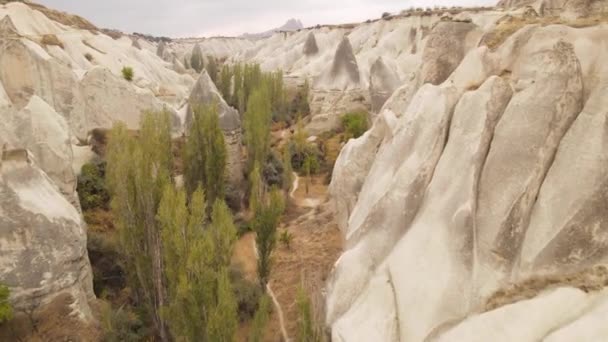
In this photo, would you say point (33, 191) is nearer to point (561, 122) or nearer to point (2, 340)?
point (2, 340)

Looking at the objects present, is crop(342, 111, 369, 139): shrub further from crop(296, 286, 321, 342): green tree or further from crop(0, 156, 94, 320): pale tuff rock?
crop(296, 286, 321, 342): green tree

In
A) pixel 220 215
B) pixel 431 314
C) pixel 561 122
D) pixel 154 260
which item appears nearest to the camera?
pixel 561 122

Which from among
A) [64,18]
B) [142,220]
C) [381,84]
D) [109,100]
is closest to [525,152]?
[142,220]

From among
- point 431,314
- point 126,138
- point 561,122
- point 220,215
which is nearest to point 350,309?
point 431,314

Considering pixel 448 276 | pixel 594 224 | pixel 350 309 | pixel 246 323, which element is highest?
pixel 594 224

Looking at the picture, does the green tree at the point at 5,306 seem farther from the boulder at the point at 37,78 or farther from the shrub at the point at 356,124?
the shrub at the point at 356,124

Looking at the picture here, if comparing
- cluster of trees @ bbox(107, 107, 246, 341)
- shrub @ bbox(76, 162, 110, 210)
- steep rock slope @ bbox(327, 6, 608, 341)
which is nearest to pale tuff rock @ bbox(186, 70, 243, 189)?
cluster of trees @ bbox(107, 107, 246, 341)
